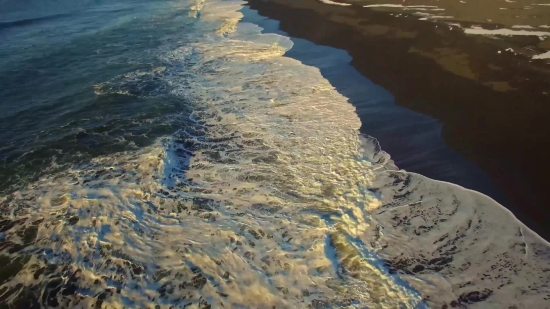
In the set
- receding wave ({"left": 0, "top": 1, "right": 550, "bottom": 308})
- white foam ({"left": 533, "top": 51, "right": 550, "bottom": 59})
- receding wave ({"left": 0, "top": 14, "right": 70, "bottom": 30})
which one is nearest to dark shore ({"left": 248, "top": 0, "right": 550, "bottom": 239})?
white foam ({"left": 533, "top": 51, "right": 550, "bottom": 59})

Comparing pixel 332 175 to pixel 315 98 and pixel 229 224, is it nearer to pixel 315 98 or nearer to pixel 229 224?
pixel 229 224

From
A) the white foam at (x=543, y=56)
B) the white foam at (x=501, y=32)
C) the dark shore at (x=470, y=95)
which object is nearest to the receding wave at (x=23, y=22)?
the dark shore at (x=470, y=95)

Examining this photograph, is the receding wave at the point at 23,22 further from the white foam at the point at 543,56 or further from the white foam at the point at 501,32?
the white foam at the point at 543,56

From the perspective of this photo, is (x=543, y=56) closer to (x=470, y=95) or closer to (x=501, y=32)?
(x=501, y=32)

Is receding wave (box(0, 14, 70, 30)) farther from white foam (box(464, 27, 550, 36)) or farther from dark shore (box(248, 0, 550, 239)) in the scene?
white foam (box(464, 27, 550, 36))

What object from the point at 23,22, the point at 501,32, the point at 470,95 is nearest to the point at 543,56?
the point at 501,32

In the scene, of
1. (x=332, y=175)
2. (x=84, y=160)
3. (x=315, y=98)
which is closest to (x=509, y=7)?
(x=315, y=98)
